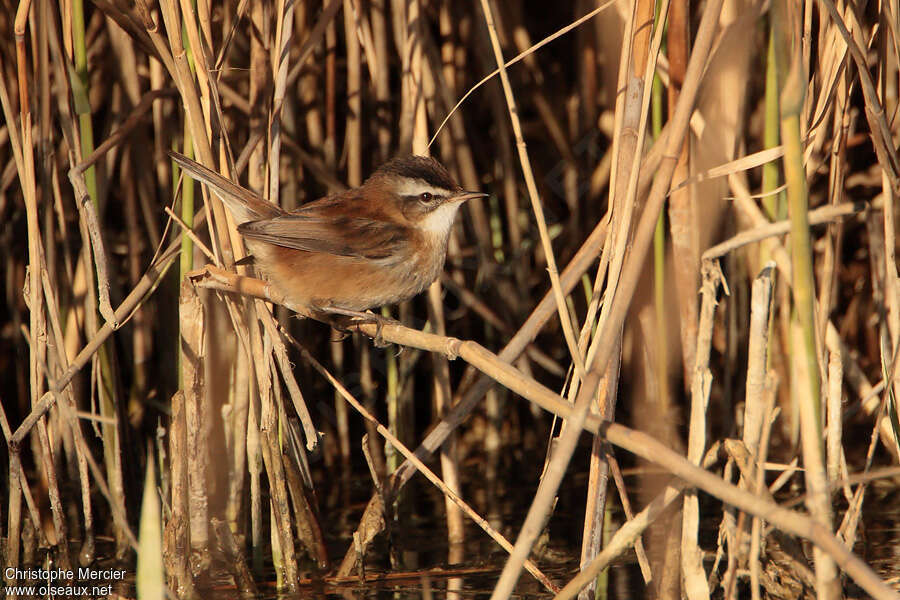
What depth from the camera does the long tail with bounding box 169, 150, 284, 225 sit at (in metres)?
3.23

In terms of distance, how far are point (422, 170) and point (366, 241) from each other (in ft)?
1.19

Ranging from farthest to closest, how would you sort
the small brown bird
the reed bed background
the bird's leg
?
the small brown bird
the bird's leg
the reed bed background

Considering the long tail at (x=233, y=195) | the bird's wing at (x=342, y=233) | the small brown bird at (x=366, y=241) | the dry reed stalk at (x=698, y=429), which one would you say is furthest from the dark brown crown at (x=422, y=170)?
the dry reed stalk at (x=698, y=429)

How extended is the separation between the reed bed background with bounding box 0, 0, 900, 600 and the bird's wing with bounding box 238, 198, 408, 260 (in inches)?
8.9

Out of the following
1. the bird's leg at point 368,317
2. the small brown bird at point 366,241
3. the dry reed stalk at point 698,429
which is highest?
the small brown bird at point 366,241

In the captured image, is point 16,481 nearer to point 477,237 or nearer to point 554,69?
point 477,237

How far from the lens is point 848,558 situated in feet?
6.15

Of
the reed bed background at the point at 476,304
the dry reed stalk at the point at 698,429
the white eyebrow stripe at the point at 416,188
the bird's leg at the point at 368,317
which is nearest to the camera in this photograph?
the reed bed background at the point at 476,304

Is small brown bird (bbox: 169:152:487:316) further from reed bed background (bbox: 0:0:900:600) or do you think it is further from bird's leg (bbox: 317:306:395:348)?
reed bed background (bbox: 0:0:900:600)

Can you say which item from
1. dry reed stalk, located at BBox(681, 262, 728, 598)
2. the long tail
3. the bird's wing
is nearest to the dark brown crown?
the bird's wing

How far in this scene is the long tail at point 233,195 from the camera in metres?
3.23

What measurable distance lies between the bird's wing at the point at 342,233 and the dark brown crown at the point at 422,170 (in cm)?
22

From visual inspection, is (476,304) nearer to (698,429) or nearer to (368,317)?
(368,317)

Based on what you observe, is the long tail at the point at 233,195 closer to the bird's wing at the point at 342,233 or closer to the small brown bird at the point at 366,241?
the small brown bird at the point at 366,241
